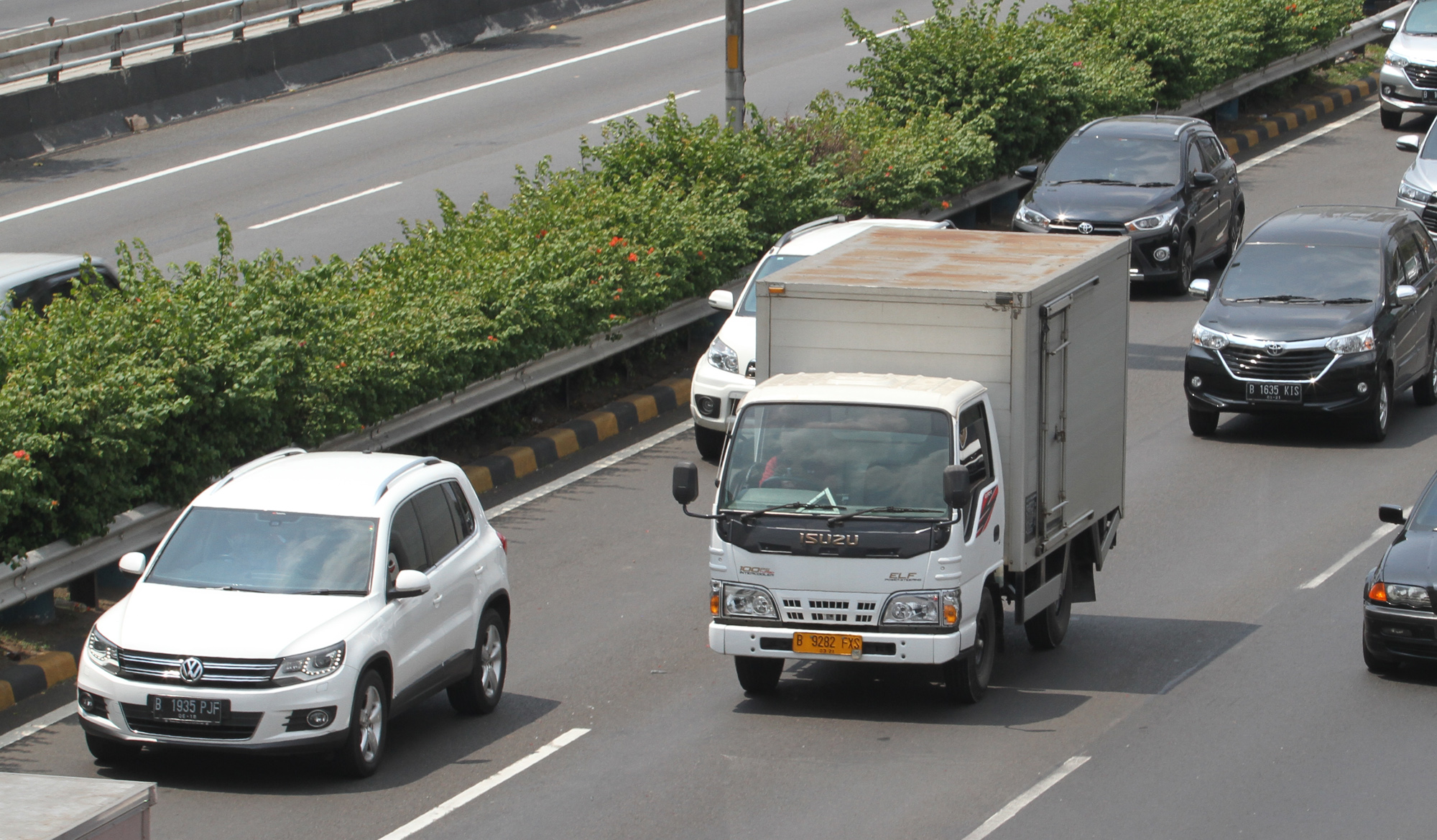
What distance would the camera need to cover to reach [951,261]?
1208 centimetres

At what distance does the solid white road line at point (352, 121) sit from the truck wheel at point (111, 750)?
48.7ft

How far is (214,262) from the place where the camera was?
1424cm

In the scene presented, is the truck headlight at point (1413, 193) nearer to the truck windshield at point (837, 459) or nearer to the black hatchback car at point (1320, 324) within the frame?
the black hatchback car at point (1320, 324)

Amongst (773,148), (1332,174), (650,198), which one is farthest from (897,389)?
(1332,174)

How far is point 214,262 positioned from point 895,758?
693 centimetres

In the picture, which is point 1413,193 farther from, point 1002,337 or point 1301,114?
point 1002,337

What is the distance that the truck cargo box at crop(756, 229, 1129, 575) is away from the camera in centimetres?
1115

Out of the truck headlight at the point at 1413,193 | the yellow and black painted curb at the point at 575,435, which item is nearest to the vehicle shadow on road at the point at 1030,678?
the yellow and black painted curb at the point at 575,435

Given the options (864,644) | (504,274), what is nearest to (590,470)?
(504,274)

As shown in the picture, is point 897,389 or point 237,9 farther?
point 237,9

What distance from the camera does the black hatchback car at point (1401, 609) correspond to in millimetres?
11211

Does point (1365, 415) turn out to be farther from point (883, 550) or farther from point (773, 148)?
point (883, 550)

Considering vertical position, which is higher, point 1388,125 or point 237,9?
point 237,9

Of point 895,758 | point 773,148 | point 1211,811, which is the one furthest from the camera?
point 773,148
